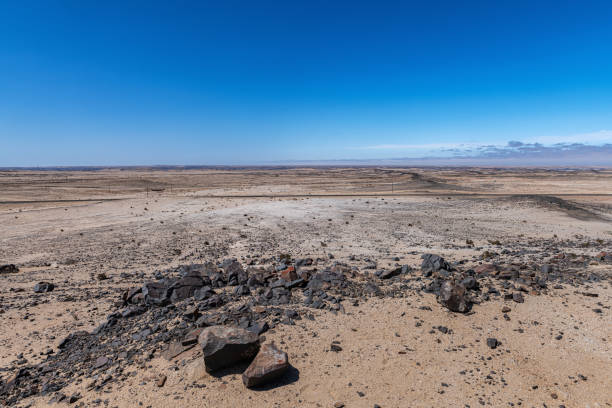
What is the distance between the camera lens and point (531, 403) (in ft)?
19.6

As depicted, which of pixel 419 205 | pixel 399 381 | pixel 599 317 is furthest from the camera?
pixel 419 205

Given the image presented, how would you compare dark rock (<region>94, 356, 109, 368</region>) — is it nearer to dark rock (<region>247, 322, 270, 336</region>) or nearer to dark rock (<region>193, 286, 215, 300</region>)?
dark rock (<region>193, 286, 215, 300</region>)

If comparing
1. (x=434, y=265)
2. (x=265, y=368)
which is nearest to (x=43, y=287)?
(x=265, y=368)

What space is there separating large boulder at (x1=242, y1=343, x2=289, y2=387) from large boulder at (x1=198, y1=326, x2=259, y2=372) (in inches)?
12.7

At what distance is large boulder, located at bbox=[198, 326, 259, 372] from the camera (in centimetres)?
653

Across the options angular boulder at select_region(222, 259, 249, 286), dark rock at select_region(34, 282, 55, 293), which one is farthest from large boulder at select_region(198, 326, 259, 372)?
dark rock at select_region(34, 282, 55, 293)

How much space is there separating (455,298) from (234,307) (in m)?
6.93

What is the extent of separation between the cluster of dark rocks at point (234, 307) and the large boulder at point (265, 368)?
0.02 metres

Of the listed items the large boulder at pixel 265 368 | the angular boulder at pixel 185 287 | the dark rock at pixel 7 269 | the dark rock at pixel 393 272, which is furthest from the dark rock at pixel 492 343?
the dark rock at pixel 7 269

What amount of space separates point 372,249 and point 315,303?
8.83m

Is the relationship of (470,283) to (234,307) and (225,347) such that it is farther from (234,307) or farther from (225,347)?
(225,347)

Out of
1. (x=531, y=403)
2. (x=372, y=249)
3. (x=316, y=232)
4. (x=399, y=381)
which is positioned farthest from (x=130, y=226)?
(x=531, y=403)

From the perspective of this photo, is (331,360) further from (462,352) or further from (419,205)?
(419,205)

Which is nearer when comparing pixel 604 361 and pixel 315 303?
pixel 604 361
